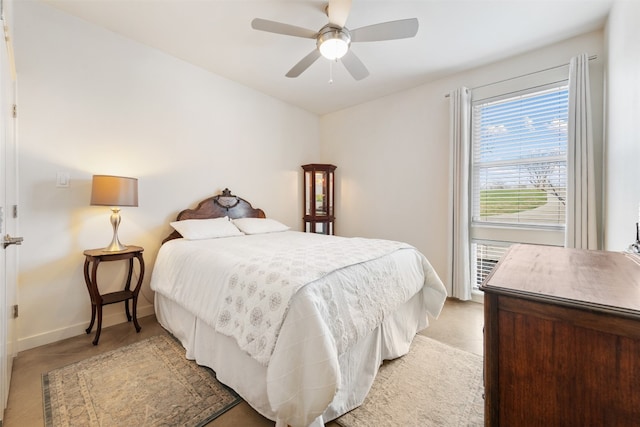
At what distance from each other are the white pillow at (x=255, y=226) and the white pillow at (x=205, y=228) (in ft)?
0.41

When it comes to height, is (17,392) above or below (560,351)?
below

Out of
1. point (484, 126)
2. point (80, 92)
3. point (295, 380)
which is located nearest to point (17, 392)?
point (295, 380)

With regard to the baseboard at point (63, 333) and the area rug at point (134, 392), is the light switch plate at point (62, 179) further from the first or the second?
the area rug at point (134, 392)

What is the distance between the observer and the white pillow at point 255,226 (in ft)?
10.6

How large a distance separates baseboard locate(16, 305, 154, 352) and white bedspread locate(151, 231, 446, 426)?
0.55 meters

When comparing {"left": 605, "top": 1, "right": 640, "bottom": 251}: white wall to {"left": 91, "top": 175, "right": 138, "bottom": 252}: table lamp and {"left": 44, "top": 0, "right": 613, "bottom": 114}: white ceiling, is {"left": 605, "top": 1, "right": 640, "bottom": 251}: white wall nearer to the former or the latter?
{"left": 44, "top": 0, "right": 613, "bottom": 114}: white ceiling

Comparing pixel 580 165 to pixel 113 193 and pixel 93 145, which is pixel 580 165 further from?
pixel 93 145

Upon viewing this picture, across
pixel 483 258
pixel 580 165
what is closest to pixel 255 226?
pixel 483 258

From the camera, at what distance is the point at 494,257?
10.2 ft

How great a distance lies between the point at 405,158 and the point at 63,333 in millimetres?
4154

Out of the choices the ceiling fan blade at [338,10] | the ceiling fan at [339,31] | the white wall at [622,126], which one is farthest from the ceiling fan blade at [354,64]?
the white wall at [622,126]

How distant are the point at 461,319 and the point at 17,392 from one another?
349cm

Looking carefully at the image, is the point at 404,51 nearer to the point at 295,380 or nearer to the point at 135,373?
the point at 295,380

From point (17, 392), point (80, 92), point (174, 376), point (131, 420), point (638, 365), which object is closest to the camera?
point (638, 365)
